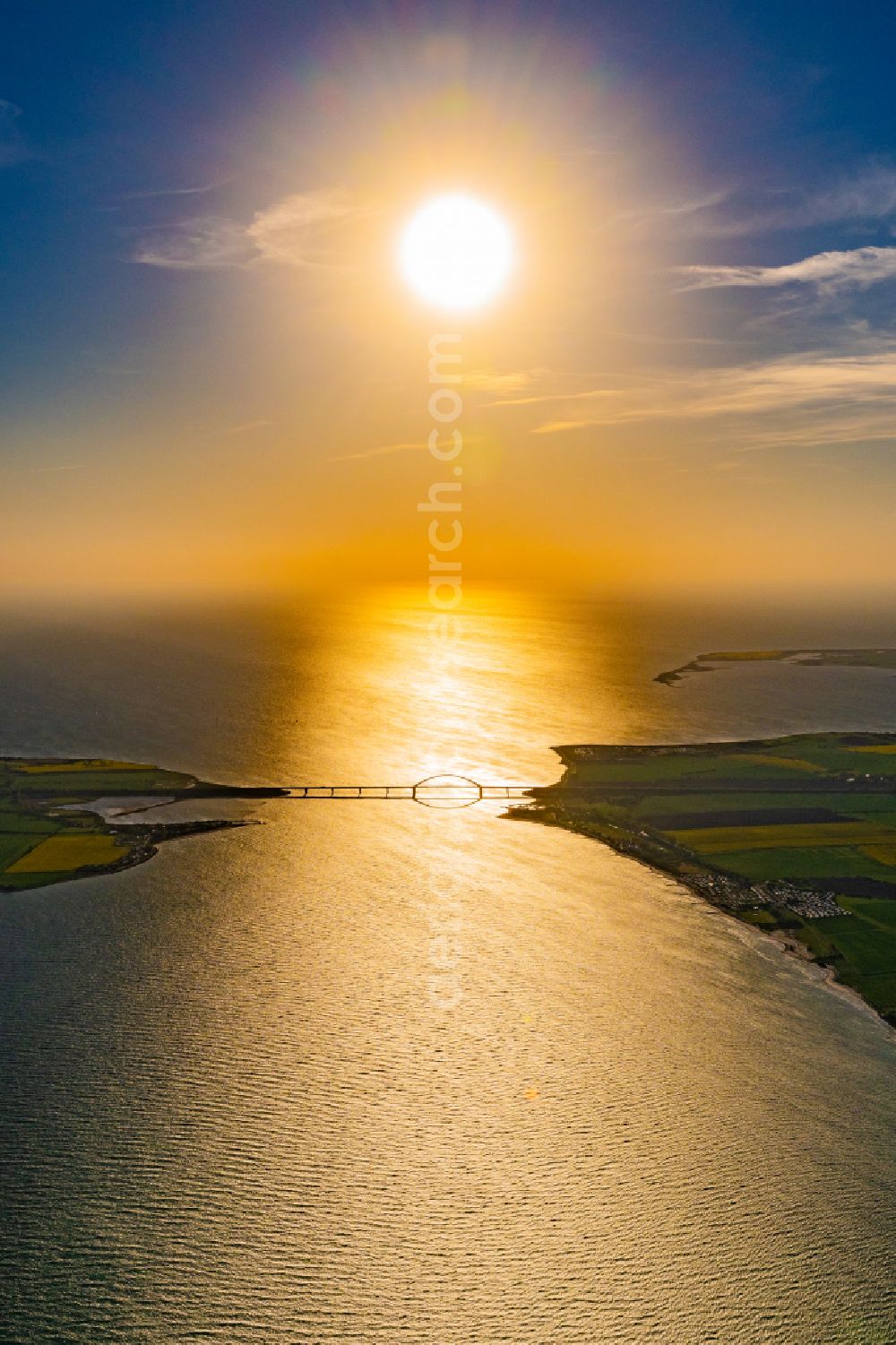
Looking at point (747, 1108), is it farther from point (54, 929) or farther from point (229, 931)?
point (54, 929)

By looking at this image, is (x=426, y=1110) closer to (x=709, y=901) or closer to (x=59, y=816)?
(x=709, y=901)

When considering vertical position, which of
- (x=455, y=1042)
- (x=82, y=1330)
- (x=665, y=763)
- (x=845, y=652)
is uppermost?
(x=845, y=652)

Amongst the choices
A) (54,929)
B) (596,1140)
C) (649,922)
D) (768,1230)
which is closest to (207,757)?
(54,929)

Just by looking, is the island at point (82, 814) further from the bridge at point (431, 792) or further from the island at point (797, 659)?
the island at point (797, 659)

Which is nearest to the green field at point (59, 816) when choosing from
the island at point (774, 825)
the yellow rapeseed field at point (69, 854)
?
the yellow rapeseed field at point (69, 854)

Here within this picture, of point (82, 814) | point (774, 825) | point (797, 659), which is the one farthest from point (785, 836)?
point (797, 659)
